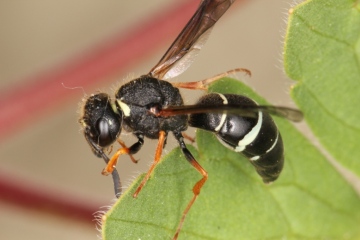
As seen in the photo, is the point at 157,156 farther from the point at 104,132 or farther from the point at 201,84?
the point at 201,84

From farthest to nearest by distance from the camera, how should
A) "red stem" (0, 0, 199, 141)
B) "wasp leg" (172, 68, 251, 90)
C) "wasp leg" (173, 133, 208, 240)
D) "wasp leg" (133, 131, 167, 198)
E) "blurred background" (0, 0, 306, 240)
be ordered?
"blurred background" (0, 0, 306, 240) → "red stem" (0, 0, 199, 141) → "wasp leg" (172, 68, 251, 90) → "wasp leg" (173, 133, 208, 240) → "wasp leg" (133, 131, 167, 198)

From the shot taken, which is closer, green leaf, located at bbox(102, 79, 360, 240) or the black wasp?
green leaf, located at bbox(102, 79, 360, 240)

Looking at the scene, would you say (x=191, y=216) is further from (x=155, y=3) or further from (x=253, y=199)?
(x=155, y=3)

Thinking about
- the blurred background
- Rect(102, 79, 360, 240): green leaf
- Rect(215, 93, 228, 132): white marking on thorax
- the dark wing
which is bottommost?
the blurred background

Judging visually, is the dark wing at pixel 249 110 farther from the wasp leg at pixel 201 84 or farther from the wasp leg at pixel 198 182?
the wasp leg at pixel 201 84

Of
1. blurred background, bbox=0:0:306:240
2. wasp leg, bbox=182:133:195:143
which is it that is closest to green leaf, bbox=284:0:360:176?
wasp leg, bbox=182:133:195:143

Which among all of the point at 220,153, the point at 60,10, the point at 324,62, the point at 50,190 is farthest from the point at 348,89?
the point at 60,10

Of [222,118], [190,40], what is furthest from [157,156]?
[190,40]

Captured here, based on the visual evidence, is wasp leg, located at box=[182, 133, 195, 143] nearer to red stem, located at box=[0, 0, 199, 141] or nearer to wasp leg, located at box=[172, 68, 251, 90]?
wasp leg, located at box=[172, 68, 251, 90]
